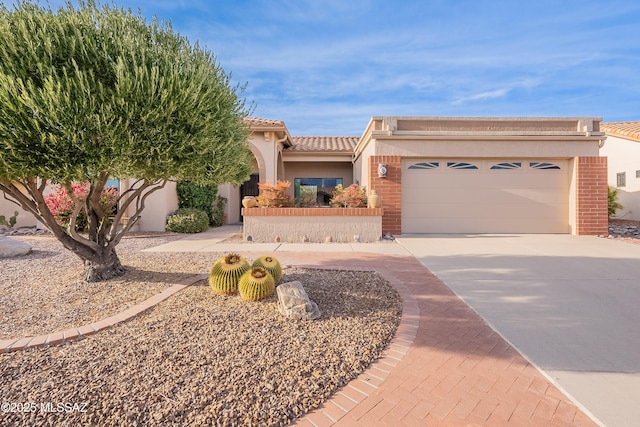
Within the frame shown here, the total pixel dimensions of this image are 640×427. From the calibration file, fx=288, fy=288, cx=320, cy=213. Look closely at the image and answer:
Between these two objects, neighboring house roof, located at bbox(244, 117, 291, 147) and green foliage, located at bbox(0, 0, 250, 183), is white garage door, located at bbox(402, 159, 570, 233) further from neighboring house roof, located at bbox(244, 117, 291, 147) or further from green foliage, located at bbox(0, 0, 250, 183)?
green foliage, located at bbox(0, 0, 250, 183)

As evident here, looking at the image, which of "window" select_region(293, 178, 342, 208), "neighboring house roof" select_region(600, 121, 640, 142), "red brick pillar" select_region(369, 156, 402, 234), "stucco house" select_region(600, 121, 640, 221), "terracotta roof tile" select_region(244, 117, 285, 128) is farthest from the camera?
"window" select_region(293, 178, 342, 208)

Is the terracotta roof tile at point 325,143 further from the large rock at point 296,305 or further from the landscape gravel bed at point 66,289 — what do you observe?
the large rock at point 296,305

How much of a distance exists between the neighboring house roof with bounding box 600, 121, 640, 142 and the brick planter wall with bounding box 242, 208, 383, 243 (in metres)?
14.9

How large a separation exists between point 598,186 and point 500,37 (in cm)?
722

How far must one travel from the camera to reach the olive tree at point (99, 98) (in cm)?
323

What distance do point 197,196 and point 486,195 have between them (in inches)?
503

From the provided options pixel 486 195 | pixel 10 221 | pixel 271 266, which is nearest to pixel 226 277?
pixel 271 266

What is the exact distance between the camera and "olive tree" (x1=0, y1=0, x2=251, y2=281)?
323cm

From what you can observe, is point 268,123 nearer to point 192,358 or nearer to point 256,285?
point 256,285

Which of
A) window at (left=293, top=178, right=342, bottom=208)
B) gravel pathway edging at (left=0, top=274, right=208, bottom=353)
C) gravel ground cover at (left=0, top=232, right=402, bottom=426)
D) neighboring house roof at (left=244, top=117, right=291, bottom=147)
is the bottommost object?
gravel ground cover at (left=0, top=232, right=402, bottom=426)

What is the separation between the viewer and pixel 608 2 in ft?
23.2

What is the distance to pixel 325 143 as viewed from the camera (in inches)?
723

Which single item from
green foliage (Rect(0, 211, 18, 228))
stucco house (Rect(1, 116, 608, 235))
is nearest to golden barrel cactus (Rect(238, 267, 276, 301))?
stucco house (Rect(1, 116, 608, 235))

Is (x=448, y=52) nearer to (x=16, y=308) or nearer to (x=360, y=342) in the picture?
(x=360, y=342)
